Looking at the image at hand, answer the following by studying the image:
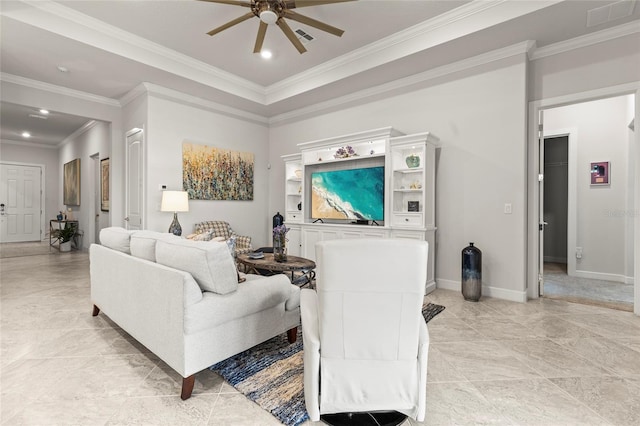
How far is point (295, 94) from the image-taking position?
520 cm

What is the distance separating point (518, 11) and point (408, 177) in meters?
2.13

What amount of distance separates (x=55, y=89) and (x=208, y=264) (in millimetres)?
5200

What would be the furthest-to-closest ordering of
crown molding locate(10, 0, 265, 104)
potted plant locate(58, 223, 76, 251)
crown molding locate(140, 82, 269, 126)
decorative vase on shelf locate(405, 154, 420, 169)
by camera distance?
1. potted plant locate(58, 223, 76, 251)
2. crown molding locate(140, 82, 269, 126)
3. decorative vase on shelf locate(405, 154, 420, 169)
4. crown molding locate(10, 0, 265, 104)

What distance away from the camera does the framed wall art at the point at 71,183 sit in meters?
7.99

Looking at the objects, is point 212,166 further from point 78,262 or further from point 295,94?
point 78,262

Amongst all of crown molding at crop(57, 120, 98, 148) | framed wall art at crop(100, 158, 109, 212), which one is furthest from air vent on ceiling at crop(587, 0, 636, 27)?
crown molding at crop(57, 120, 98, 148)

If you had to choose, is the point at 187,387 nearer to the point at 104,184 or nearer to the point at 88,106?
the point at 88,106

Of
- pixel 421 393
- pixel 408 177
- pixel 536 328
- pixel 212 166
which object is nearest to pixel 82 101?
pixel 212 166

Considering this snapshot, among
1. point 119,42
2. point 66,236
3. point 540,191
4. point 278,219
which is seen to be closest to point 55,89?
point 119,42

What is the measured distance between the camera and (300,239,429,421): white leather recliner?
1.41 meters

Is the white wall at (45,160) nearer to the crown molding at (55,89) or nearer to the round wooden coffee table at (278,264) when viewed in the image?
the crown molding at (55,89)

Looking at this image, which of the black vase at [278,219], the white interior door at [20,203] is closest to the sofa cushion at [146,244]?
the black vase at [278,219]

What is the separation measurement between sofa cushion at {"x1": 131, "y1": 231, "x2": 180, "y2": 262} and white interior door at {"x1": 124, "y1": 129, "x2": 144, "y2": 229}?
2.81m

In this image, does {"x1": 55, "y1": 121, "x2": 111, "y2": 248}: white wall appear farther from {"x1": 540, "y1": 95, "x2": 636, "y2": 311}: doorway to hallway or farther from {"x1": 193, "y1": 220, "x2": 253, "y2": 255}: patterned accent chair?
{"x1": 540, "y1": 95, "x2": 636, "y2": 311}: doorway to hallway
